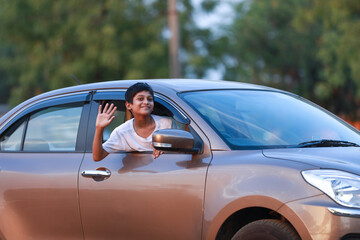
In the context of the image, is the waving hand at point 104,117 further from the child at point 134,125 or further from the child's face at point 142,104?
the child's face at point 142,104

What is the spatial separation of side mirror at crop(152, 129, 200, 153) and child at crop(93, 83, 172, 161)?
1.47 feet

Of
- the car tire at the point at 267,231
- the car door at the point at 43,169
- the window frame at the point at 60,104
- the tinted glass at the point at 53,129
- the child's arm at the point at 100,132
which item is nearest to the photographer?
the car tire at the point at 267,231

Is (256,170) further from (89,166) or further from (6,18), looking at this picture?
(6,18)

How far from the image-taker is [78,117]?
217 inches

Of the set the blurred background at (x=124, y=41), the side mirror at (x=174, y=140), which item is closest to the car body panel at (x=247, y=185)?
the side mirror at (x=174, y=140)

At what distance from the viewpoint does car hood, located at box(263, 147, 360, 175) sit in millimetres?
4100

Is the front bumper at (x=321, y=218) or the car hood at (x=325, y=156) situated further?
the car hood at (x=325, y=156)

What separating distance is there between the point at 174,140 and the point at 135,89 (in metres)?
0.76

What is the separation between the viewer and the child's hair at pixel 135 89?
509cm

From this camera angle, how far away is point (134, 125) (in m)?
5.19

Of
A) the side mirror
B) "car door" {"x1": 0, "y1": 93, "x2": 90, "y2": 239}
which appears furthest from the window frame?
the side mirror

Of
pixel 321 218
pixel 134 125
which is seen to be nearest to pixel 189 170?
pixel 134 125

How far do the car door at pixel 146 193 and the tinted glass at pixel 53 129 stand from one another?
30 centimetres

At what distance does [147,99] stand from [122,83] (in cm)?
44
